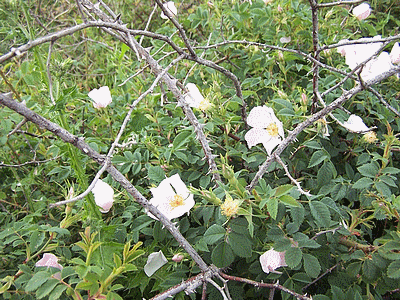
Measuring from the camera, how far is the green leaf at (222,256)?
842mm

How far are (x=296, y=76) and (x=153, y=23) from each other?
1.43 meters

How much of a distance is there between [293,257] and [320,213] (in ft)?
0.40

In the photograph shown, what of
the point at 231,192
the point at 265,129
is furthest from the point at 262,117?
the point at 231,192

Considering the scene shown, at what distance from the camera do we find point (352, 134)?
3.72ft

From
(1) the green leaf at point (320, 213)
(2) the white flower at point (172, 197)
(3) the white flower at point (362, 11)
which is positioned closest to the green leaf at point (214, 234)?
(2) the white flower at point (172, 197)

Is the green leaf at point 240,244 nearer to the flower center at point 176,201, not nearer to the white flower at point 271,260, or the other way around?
the white flower at point 271,260

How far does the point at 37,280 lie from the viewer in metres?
0.82

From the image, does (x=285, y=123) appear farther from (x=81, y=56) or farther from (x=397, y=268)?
(x=81, y=56)

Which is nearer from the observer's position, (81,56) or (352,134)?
(352,134)

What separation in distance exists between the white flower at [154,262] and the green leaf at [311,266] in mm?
351

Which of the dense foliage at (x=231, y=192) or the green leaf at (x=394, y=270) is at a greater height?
the dense foliage at (x=231, y=192)

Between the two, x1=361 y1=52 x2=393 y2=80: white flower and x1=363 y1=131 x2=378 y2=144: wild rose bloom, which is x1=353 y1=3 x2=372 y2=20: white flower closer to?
x1=361 y1=52 x2=393 y2=80: white flower

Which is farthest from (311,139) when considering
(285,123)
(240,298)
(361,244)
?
(240,298)

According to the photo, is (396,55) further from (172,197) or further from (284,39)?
(172,197)
